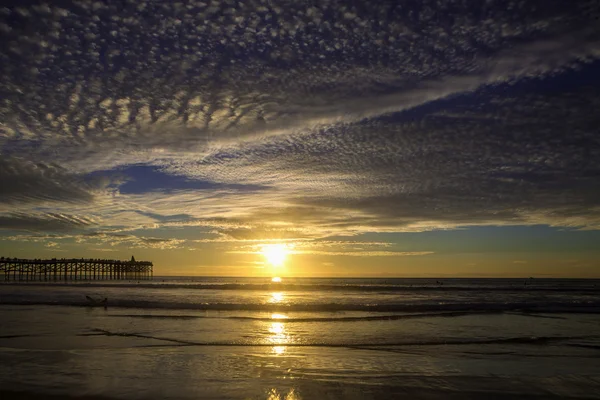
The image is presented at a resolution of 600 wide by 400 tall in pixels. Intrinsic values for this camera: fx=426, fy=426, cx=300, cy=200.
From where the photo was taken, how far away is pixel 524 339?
1606 cm

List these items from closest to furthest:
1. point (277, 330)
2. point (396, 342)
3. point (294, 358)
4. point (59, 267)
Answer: point (294, 358) < point (396, 342) < point (277, 330) < point (59, 267)

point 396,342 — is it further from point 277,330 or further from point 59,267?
point 59,267

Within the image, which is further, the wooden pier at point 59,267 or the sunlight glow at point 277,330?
the wooden pier at point 59,267

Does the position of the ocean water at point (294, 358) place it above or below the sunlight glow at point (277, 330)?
above

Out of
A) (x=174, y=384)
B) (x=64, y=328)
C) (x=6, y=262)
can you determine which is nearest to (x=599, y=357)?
(x=174, y=384)

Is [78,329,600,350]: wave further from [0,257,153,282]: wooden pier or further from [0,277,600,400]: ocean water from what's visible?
[0,257,153,282]: wooden pier

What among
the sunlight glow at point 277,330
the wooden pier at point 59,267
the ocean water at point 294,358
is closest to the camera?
the ocean water at point 294,358

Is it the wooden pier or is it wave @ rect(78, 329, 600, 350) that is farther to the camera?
the wooden pier

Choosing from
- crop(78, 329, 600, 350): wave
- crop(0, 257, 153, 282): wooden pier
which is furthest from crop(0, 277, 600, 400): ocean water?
crop(0, 257, 153, 282): wooden pier

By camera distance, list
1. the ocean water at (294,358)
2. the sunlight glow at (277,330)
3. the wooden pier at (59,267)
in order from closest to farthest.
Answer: the ocean water at (294,358) → the sunlight glow at (277,330) → the wooden pier at (59,267)

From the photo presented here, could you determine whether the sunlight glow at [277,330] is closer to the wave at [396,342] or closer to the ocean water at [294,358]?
the ocean water at [294,358]

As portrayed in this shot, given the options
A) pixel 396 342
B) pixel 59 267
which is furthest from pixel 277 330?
pixel 59 267

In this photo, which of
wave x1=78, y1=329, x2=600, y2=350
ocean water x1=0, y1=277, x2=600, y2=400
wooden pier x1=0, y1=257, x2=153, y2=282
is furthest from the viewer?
wooden pier x1=0, y1=257, x2=153, y2=282

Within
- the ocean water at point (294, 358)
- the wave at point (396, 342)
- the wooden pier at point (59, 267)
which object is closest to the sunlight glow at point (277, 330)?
the ocean water at point (294, 358)
